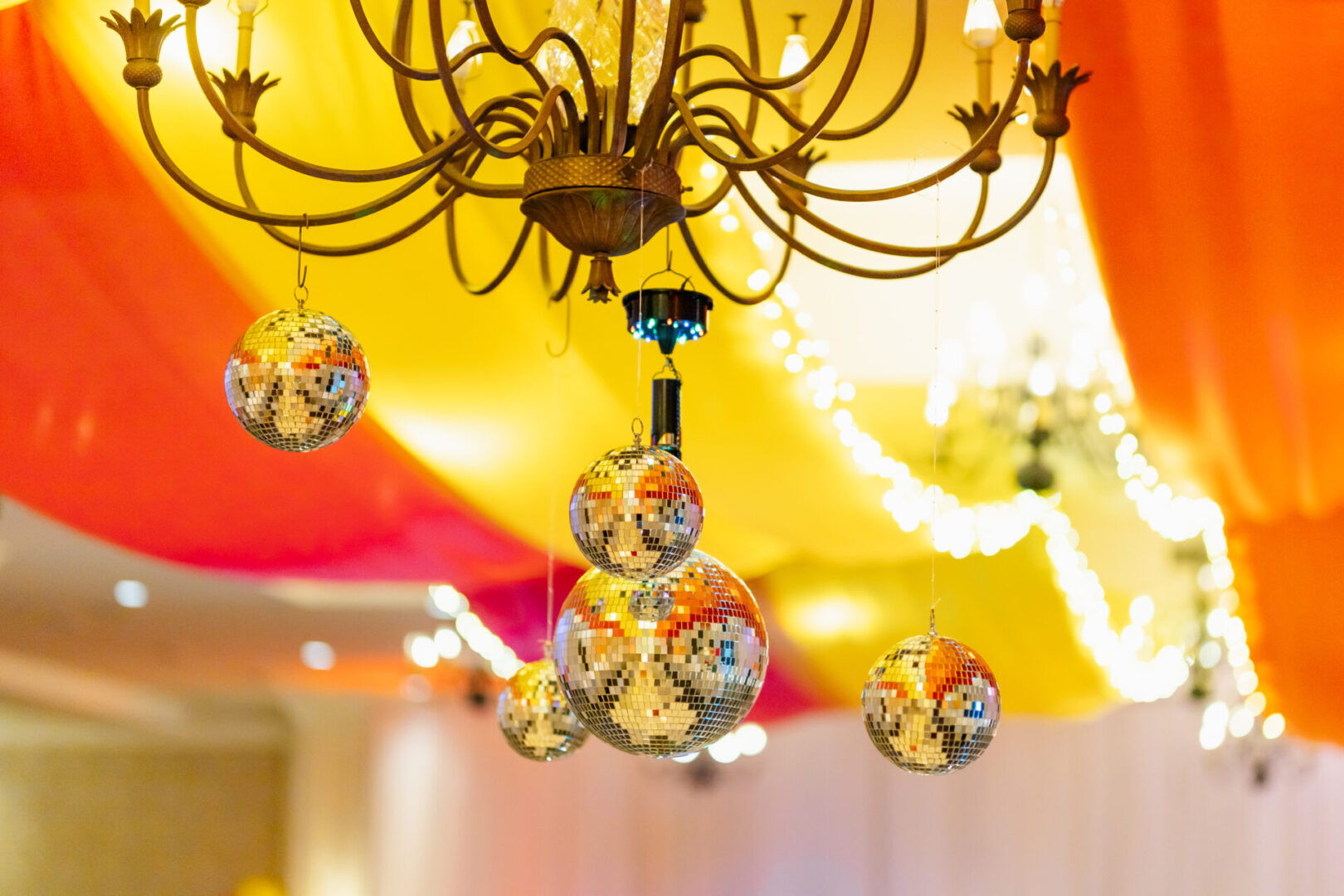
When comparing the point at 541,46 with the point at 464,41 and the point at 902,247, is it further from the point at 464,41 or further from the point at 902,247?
the point at 464,41

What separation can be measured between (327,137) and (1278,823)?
8.51 ft

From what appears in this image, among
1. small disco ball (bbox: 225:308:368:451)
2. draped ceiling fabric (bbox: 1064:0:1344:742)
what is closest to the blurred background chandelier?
small disco ball (bbox: 225:308:368:451)

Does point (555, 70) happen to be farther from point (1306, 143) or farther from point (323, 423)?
point (1306, 143)

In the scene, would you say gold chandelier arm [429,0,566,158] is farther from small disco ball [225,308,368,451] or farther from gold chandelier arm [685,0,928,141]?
small disco ball [225,308,368,451]

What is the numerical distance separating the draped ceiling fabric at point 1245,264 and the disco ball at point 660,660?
181 cm

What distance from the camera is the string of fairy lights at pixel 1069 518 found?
347 cm

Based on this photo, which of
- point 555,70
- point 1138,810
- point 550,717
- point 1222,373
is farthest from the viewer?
point 1138,810

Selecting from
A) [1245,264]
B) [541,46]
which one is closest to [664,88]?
[541,46]

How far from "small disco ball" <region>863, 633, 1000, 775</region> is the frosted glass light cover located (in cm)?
73

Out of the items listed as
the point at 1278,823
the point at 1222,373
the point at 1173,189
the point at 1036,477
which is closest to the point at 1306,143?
the point at 1173,189

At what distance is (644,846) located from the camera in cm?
368

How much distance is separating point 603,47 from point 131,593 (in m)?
2.33

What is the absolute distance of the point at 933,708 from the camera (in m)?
1.75

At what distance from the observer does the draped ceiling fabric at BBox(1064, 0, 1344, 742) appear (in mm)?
2877
